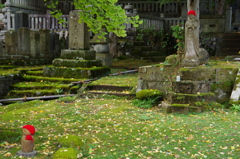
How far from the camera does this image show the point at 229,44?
20312 millimetres

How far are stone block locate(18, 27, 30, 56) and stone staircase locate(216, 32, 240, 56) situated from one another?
13.1 meters

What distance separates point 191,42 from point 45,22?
1573 centimetres

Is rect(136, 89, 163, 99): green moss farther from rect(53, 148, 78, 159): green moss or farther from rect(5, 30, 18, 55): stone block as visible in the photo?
rect(5, 30, 18, 55): stone block

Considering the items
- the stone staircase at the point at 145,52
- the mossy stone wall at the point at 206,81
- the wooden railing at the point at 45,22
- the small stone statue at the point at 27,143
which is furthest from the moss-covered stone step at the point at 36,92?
the wooden railing at the point at 45,22

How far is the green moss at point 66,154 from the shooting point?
4.43 m

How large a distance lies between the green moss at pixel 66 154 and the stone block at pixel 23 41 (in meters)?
12.0

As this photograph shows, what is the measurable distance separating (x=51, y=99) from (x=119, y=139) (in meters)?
5.81

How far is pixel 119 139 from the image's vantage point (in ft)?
18.5

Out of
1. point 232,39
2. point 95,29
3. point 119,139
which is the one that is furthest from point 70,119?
point 232,39

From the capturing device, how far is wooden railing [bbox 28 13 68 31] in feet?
69.2

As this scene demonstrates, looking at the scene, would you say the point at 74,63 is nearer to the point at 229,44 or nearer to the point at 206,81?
the point at 206,81

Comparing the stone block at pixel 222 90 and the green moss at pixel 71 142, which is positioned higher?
the stone block at pixel 222 90

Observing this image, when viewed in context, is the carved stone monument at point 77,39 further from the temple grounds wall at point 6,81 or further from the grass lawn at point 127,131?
the grass lawn at point 127,131

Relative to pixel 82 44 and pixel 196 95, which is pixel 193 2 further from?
pixel 82 44
